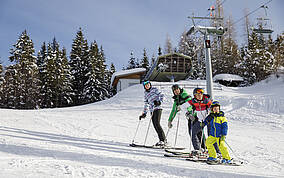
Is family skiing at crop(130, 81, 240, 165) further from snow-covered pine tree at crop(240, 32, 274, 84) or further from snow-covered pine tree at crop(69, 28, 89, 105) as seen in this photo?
snow-covered pine tree at crop(69, 28, 89, 105)

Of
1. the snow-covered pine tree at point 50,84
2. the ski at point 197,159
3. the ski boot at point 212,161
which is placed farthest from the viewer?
the snow-covered pine tree at point 50,84

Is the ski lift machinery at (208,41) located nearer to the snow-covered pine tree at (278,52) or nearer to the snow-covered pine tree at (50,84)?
the snow-covered pine tree at (278,52)

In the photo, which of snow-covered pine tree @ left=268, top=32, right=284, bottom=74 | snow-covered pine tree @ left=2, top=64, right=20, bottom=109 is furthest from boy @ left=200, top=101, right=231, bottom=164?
snow-covered pine tree @ left=2, top=64, right=20, bottom=109

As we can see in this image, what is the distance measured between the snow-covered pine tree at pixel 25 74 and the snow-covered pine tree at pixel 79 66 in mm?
6155

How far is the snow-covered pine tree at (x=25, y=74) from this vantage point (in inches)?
1148

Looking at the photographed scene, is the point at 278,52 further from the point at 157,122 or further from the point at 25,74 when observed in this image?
the point at 25,74

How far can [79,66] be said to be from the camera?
1422 inches

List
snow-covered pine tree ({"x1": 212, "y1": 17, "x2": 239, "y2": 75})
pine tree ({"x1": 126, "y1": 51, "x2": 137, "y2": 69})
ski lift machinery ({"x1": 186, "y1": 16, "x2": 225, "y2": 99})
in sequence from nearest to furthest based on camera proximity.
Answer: ski lift machinery ({"x1": 186, "y1": 16, "x2": 225, "y2": 99}) < snow-covered pine tree ({"x1": 212, "y1": 17, "x2": 239, "y2": 75}) < pine tree ({"x1": 126, "y1": 51, "x2": 137, "y2": 69})

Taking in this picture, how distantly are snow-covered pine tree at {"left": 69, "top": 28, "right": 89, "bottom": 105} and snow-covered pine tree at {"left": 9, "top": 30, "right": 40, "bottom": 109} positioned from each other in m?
6.16

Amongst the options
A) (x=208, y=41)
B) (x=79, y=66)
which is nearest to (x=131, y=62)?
(x=79, y=66)

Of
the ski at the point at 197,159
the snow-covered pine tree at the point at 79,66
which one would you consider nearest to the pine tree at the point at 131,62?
the snow-covered pine tree at the point at 79,66

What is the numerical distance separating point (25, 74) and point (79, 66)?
8.58 meters

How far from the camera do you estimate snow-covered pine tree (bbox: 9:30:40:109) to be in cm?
2917

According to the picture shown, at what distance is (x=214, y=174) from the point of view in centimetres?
326
